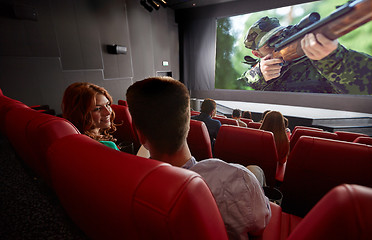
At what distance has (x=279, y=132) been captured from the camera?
2229 millimetres

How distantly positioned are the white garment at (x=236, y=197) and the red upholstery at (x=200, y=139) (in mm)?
992

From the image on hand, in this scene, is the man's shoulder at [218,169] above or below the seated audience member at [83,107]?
below

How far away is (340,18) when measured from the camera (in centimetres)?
497

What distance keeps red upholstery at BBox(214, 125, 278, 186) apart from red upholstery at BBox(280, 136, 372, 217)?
0.79 feet

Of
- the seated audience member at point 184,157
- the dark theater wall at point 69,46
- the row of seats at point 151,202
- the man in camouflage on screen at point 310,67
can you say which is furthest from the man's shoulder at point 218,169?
the man in camouflage on screen at point 310,67

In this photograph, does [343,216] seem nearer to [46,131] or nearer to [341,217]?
[341,217]

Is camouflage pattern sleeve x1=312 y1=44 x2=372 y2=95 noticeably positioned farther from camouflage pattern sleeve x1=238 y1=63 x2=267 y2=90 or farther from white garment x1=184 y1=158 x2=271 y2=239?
white garment x1=184 y1=158 x2=271 y2=239

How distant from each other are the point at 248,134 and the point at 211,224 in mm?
1250

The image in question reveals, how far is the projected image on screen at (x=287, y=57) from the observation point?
5004 mm

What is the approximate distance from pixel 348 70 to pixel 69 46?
7.51m

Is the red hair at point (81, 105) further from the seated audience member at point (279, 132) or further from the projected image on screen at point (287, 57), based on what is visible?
the projected image on screen at point (287, 57)

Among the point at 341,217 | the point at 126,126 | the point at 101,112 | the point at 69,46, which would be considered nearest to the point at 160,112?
the point at 341,217

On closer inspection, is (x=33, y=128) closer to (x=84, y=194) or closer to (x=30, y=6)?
(x=84, y=194)

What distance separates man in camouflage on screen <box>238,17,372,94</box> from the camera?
505 centimetres
